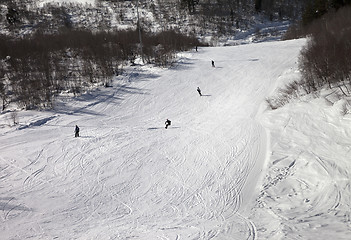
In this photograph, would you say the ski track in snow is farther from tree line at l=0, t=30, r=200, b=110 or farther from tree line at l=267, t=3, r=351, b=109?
tree line at l=0, t=30, r=200, b=110

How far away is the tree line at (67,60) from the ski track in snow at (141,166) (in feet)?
15.6

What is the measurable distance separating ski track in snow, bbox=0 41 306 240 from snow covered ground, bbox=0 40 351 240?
0.21 ft

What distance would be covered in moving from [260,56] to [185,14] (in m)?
36.5

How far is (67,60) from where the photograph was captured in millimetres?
43156

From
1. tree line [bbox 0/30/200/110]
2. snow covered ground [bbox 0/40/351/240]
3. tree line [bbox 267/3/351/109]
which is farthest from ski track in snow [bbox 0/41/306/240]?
tree line [bbox 0/30/200/110]

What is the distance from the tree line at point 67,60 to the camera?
31.4 meters

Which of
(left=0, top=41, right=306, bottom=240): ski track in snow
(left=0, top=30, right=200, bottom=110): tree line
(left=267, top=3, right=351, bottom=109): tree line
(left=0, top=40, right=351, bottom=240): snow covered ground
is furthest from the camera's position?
(left=0, top=30, right=200, bottom=110): tree line

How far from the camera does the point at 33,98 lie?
93.9 feet

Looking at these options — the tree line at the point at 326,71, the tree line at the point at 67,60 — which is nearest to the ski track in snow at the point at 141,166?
the tree line at the point at 326,71

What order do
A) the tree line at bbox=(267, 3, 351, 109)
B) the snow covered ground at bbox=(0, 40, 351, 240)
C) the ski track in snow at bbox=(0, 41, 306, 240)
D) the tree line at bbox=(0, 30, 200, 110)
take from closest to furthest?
Result: 1. the snow covered ground at bbox=(0, 40, 351, 240)
2. the ski track in snow at bbox=(0, 41, 306, 240)
3. the tree line at bbox=(267, 3, 351, 109)
4. the tree line at bbox=(0, 30, 200, 110)

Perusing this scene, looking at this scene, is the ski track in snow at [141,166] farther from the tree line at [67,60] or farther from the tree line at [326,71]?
the tree line at [67,60]

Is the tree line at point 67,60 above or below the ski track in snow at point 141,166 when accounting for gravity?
above

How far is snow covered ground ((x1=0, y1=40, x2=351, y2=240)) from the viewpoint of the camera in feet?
36.2

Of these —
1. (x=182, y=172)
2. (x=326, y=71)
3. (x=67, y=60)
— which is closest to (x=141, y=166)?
(x=182, y=172)
